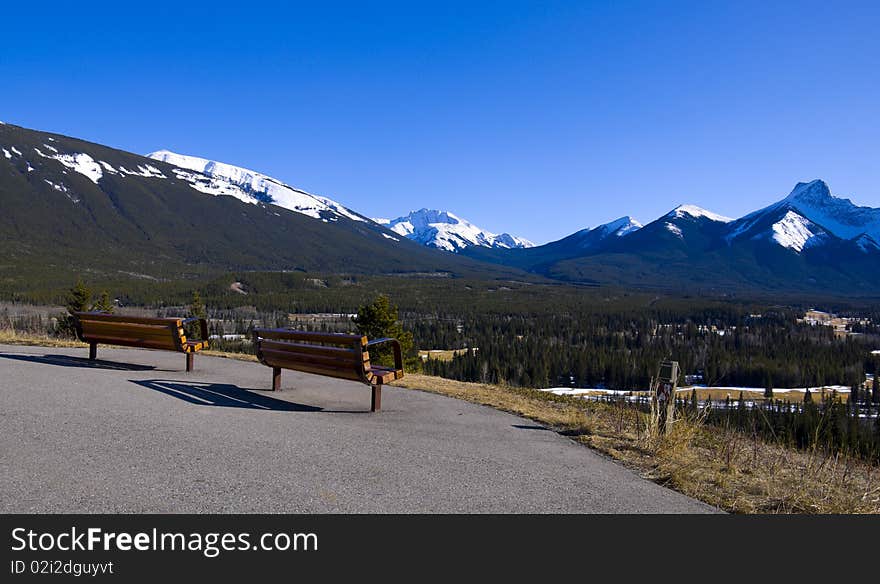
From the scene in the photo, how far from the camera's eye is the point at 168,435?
7211 millimetres

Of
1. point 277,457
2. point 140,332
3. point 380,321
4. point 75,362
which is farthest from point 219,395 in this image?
point 380,321

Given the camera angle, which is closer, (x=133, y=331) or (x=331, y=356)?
(x=331, y=356)

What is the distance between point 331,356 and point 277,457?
3082 mm

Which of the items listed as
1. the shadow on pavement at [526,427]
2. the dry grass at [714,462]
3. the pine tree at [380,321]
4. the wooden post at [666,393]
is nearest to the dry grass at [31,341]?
the dry grass at [714,462]

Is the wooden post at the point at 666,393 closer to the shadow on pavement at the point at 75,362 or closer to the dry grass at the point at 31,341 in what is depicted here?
the shadow on pavement at the point at 75,362

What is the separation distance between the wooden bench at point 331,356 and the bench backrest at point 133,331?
2.06 meters

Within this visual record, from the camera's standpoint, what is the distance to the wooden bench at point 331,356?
9250 millimetres

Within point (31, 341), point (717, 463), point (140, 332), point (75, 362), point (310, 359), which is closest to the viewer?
point (717, 463)

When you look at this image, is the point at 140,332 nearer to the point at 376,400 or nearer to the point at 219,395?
the point at 219,395

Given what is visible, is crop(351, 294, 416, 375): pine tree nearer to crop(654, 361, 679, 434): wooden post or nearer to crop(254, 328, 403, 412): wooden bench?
crop(254, 328, 403, 412): wooden bench

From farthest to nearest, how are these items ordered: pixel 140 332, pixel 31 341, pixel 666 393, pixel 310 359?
pixel 31 341 < pixel 140 332 < pixel 310 359 < pixel 666 393

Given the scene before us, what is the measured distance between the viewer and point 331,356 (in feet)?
31.4

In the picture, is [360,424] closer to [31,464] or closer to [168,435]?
[168,435]
